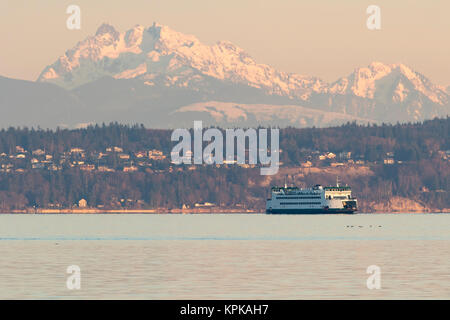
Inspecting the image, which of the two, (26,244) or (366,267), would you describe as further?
(26,244)

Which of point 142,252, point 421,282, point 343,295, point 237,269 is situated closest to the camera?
point 343,295

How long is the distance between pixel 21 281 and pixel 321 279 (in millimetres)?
25786

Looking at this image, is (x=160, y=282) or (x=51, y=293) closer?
(x=51, y=293)

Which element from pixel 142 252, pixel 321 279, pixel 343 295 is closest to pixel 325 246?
pixel 142 252

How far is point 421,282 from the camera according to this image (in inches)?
4085

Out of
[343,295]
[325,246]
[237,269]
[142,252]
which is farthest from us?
[325,246]

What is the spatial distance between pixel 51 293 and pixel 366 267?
3860cm

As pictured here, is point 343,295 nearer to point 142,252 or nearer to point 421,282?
point 421,282

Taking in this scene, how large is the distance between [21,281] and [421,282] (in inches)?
1330
